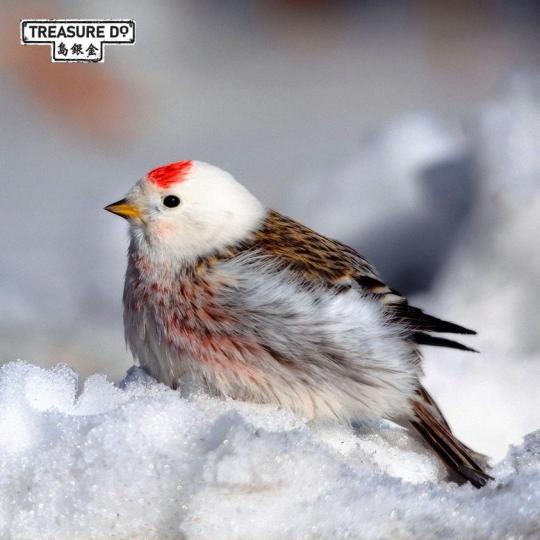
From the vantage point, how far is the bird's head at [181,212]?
4.10 ft

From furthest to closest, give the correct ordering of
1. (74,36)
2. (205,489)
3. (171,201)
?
1. (74,36)
2. (171,201)
3. (205,489)

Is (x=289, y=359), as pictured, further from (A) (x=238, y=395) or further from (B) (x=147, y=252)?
(B) (x=147, y=252)

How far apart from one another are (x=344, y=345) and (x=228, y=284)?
7.0 inches

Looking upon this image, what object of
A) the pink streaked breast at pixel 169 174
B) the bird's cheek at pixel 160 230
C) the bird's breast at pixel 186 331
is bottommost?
the bird's breast at pixel 186 331

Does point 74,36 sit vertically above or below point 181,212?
above

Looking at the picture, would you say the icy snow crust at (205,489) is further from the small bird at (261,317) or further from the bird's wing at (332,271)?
the bird's wing at (332,271)

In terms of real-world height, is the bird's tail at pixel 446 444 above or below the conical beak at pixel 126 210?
below

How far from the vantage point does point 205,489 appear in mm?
821

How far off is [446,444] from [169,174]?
54 centimetres

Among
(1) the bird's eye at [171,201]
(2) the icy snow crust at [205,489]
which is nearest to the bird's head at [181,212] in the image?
(1) the bird's eye at [171,201]

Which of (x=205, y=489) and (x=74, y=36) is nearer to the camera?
(x=205, y=489)

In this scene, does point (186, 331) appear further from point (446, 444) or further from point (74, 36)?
point (74, 36)

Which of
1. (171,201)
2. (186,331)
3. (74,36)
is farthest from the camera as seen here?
(74,36)

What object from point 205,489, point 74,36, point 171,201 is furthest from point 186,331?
point 74,36
